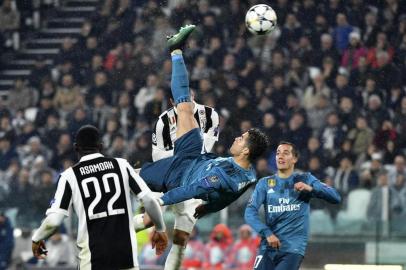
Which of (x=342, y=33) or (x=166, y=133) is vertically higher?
(x=342, y=33)

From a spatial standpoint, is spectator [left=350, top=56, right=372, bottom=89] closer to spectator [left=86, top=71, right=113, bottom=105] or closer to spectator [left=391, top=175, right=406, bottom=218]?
spectator [left=391, top=175, right=406, bottom=218]

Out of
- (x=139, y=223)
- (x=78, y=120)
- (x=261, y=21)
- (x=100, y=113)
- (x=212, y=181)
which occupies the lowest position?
(x=139, y=223)

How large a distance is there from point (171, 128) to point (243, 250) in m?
4.03

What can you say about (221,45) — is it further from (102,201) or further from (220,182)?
(102,201)

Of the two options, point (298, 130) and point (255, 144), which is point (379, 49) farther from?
point (255, 144)

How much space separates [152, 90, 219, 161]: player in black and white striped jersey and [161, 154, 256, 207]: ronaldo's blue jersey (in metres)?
0.50

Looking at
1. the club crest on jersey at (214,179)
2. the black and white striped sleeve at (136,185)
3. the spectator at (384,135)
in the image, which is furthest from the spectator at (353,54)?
the black and white striped sleeve at (136,185)

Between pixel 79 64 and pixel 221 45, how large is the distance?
275cm

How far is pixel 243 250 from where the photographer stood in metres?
14.4

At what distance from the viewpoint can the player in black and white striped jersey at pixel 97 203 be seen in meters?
8.46

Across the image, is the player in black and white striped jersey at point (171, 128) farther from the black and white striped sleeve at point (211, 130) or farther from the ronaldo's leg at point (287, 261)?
the ronaldo's leg at point (287, 261)

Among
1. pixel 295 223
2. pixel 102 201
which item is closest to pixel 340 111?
pixel 295 223

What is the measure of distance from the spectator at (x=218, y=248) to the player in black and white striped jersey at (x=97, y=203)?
6041mm

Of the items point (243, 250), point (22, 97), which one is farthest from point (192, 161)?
point (22, 97)
